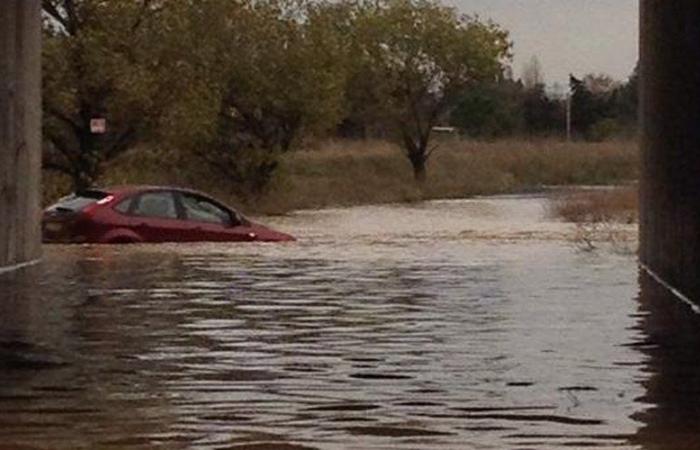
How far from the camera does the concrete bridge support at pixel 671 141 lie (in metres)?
18.2

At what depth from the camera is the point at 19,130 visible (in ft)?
76.9

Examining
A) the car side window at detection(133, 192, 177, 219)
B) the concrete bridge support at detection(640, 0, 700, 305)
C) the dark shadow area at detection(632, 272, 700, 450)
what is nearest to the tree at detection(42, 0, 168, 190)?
the car side window at detection(133, 192, 177, 219)

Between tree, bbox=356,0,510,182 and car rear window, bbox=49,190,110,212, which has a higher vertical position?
tree, bbox=356,0,510,182

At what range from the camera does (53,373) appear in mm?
12219

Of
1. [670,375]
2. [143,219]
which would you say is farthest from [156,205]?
[670,375]

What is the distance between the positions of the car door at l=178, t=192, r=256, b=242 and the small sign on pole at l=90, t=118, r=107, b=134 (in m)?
14.8

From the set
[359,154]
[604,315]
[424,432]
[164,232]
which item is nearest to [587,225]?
[164,232]

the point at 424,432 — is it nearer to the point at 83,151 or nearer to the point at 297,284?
the point at 297,284

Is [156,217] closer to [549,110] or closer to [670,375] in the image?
[670,375]

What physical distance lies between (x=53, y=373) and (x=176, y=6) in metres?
38.4

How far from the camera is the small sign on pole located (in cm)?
4466

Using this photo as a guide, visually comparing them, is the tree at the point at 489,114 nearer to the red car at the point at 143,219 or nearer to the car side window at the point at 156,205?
the red car at the point at 143,219

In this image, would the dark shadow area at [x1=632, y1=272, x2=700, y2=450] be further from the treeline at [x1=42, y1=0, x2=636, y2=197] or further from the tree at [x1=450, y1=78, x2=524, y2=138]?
the tree at [x1=450, y1=78, x2=524, y2=138]

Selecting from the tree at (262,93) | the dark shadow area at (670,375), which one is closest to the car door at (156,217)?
the dark shadow area at (670,375)
